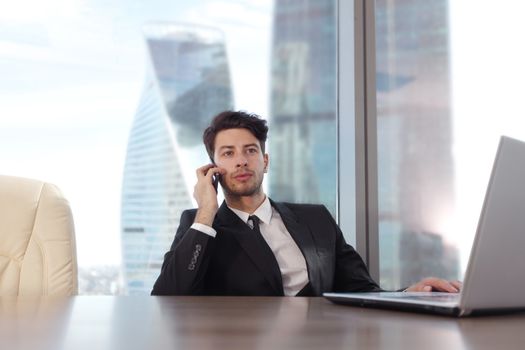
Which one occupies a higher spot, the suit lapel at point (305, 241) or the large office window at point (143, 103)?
the large office window at point (143, 103)

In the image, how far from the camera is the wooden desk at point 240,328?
2.01ft

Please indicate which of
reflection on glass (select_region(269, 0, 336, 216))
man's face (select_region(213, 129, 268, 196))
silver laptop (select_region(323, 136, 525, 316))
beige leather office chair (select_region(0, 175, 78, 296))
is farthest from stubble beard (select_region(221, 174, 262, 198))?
silver laptop (select_region(323, 136, 525, 316))

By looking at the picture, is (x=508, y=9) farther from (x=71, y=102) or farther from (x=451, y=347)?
(x=451, y=347)

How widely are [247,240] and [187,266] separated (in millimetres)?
254

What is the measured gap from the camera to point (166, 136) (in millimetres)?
2570

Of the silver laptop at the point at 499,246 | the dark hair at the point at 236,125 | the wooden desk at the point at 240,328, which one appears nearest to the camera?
the wooden desk at the point at 240,328

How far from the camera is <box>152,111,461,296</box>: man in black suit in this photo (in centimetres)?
190

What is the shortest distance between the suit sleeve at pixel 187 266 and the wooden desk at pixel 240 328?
799 mm

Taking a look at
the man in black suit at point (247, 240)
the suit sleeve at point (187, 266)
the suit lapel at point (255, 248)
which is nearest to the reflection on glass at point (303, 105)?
the man in black suit at point (247, 240)

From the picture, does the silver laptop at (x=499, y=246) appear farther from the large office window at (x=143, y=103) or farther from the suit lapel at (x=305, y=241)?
the large office window at (x=143, y=103)

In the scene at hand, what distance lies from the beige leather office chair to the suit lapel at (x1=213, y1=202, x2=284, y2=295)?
572 mm

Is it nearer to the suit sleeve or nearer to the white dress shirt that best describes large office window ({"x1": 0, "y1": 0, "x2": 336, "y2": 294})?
the white dress shirt

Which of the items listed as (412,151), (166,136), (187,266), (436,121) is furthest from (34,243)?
(436,121)

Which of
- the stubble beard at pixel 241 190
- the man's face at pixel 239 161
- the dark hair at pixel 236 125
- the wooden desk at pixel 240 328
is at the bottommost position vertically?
the wooden desk at pixel 240 328
